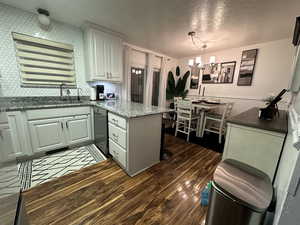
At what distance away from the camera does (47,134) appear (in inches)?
84.5

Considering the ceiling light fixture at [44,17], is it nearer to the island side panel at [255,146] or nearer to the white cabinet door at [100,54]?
the white cabinet door at [100,54]

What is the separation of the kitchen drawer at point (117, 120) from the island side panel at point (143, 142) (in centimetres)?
13

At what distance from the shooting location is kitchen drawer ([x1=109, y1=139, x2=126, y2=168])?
1806 mm

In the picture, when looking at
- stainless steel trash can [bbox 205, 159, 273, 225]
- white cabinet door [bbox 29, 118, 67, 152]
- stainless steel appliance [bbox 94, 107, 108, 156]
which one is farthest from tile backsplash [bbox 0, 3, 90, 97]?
stainless steel trash can [bbox 205, 159, 273, 225]

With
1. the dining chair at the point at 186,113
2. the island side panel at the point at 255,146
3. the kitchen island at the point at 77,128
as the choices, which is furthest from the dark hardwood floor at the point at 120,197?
the dining chair at the point at 186,113

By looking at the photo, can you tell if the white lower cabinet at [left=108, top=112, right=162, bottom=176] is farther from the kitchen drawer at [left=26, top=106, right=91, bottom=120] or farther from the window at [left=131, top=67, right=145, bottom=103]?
the window at [left=131, top=67, right=145, bottom=103]

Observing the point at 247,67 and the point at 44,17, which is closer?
the point at 44,17

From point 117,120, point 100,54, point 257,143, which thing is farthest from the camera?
point 100,54

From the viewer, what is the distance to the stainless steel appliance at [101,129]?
2.18m

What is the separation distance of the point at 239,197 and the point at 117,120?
1550 mm

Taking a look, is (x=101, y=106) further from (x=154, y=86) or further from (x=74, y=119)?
(x=154, y=86)

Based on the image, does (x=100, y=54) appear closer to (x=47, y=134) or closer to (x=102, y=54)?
(x=102, y=54)

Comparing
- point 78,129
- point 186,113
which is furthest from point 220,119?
point 78,129

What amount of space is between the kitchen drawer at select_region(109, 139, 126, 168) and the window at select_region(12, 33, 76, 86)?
1732 mm
